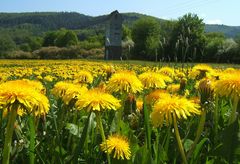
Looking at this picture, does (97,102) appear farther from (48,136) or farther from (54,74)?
(54,74)

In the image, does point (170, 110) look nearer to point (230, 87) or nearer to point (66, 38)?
point (230, 87)

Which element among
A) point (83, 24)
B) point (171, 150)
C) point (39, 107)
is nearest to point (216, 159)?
point (171, 150)

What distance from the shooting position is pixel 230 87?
1769 millimetres

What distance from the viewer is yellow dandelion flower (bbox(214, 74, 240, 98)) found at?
5.77ft

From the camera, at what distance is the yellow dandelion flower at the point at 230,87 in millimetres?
1760

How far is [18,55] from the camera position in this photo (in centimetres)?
5416

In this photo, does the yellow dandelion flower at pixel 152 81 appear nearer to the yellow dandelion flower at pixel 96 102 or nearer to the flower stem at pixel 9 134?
the yellow dandelion flower at pixel 96 102

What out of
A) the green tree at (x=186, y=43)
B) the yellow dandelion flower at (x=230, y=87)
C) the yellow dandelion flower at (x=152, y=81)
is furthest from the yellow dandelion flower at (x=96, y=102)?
the green tree at (x=186, y=43)

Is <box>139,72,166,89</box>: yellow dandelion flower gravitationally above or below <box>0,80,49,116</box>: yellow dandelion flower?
below

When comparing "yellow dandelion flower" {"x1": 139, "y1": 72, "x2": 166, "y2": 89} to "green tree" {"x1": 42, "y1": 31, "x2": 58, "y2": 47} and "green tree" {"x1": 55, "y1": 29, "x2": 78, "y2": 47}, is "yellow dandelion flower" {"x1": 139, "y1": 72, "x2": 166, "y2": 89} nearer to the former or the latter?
"green tree" {"x1": 55, "y1": 29, "x2": 78, "y2": 47}

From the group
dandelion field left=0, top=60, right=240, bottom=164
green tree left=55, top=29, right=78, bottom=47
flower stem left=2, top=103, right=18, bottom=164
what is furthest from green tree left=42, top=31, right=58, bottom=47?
flower stem left=2, top=103, right=18, bottom=164

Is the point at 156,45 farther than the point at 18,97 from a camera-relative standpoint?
Yes

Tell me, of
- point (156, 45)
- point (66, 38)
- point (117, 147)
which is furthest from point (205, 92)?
point (66, 38)

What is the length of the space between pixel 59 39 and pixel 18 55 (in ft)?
239
